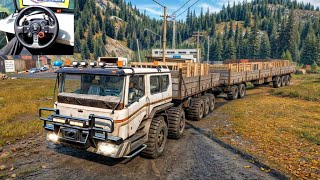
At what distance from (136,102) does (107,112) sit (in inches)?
32.5

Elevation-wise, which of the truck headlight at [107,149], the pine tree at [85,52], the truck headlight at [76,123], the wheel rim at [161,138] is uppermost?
the pine tree at [85,52]

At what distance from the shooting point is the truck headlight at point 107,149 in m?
5.21

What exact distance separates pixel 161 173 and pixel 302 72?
5634cm

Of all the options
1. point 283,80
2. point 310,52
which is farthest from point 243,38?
point 283,80

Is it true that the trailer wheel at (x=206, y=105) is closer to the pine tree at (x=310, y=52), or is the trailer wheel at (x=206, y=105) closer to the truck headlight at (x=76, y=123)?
the truck headlight at (x=76, y=123)

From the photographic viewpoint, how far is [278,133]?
9336 millimetres

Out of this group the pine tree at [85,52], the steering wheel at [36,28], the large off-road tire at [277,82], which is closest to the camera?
the steering wheel at [36,28]

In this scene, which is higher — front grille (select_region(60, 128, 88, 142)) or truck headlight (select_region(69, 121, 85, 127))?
truck headlight (select_region(69, 121, 85, 127))

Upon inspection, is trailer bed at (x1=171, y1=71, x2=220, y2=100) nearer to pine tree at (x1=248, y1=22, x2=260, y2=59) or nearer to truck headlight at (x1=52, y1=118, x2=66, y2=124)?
truck headlight at (x1=52, y1=118, x2=66, y2=124)

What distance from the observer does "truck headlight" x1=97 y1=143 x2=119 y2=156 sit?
521 centimetres

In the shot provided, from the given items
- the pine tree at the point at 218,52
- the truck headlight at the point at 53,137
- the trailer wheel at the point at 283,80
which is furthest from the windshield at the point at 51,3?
the pine tree at the point at 218,52

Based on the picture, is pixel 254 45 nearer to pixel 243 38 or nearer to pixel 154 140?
pixel 243 38

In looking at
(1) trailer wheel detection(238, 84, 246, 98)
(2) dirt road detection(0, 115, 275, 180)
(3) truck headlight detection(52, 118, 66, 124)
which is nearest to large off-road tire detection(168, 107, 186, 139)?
(2) dirt road detection(0, 115, 275, 180)

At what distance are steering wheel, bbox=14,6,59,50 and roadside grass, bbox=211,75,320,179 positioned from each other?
6.95 metres
